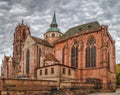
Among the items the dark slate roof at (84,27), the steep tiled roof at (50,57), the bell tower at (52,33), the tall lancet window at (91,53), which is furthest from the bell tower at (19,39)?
the tall lancet window at (91,53)

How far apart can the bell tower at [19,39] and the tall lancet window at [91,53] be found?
44.4 metres

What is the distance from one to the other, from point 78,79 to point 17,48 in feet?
153

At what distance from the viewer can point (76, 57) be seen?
62.7 metres

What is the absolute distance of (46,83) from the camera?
144 ft

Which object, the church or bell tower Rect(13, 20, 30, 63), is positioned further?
bell tower Rect(13, 20, 30, 63)

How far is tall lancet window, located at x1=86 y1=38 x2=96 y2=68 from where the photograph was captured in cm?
5856

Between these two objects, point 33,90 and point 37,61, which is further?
point 37,61

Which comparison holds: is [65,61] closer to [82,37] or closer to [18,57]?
[82,37]

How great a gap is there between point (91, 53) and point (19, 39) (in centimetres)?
4695

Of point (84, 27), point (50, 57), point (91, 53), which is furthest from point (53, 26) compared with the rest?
point (91, 53)

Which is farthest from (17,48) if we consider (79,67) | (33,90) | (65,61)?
(33,90)

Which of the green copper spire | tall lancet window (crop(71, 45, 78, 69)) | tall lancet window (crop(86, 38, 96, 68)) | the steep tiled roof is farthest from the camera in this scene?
the green copper spire

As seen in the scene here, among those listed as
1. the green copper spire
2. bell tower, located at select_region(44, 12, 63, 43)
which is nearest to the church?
bell tower, located at select_region(44, 12, 63, 43)

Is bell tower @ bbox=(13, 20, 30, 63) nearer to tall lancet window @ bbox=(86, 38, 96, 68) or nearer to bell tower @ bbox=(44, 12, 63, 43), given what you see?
bell tower @ bbox=(44, 12, 63, 43)
